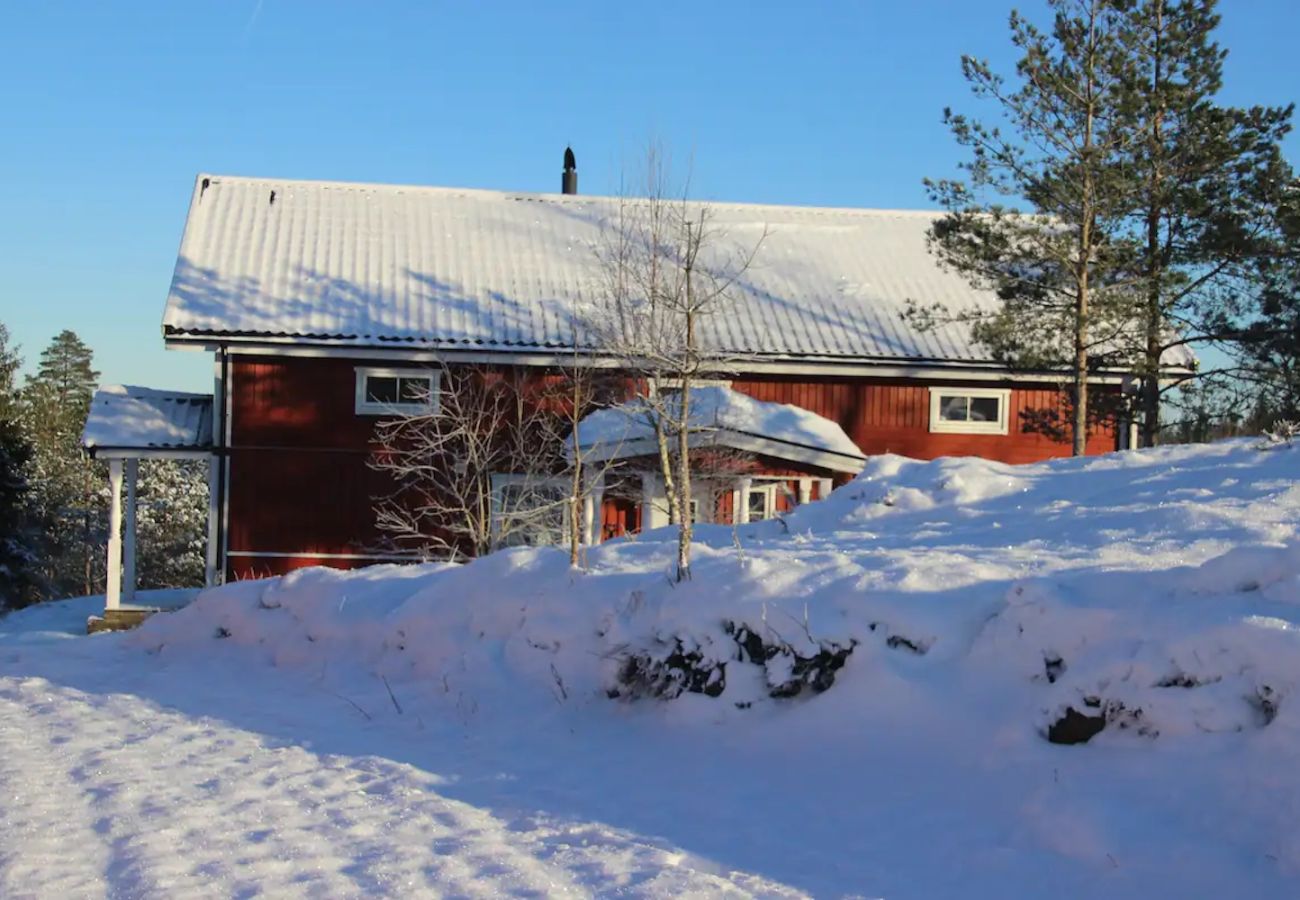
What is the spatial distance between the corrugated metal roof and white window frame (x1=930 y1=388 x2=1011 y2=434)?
68 cm

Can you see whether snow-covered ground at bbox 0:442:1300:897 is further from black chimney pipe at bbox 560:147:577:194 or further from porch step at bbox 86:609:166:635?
black chimney pipe at bbox 560:147:577:194

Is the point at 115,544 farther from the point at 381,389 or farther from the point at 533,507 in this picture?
the point at 533,507

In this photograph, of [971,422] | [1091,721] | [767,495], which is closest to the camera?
Result: [1091,721]

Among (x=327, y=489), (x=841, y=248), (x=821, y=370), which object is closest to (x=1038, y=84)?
(x=821, y=370)

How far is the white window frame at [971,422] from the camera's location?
21484 mm

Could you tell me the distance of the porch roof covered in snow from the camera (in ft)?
59.1

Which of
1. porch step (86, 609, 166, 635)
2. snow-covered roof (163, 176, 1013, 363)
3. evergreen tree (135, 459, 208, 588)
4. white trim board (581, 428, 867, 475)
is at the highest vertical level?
snow-covered roof (163, 176, 1013, 363)

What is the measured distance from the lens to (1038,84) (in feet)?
61.1

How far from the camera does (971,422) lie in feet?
70.7

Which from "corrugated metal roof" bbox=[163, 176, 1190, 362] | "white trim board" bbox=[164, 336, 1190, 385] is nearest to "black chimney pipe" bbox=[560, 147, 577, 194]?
"corrugated metal roof" bbox=[163, 176, 1190, 362]

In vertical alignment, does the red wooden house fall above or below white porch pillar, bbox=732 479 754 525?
above

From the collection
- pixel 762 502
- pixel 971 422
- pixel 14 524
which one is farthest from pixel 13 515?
pixel 971 422

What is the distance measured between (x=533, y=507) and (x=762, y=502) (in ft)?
11.6

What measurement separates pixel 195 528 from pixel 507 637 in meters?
42.0
